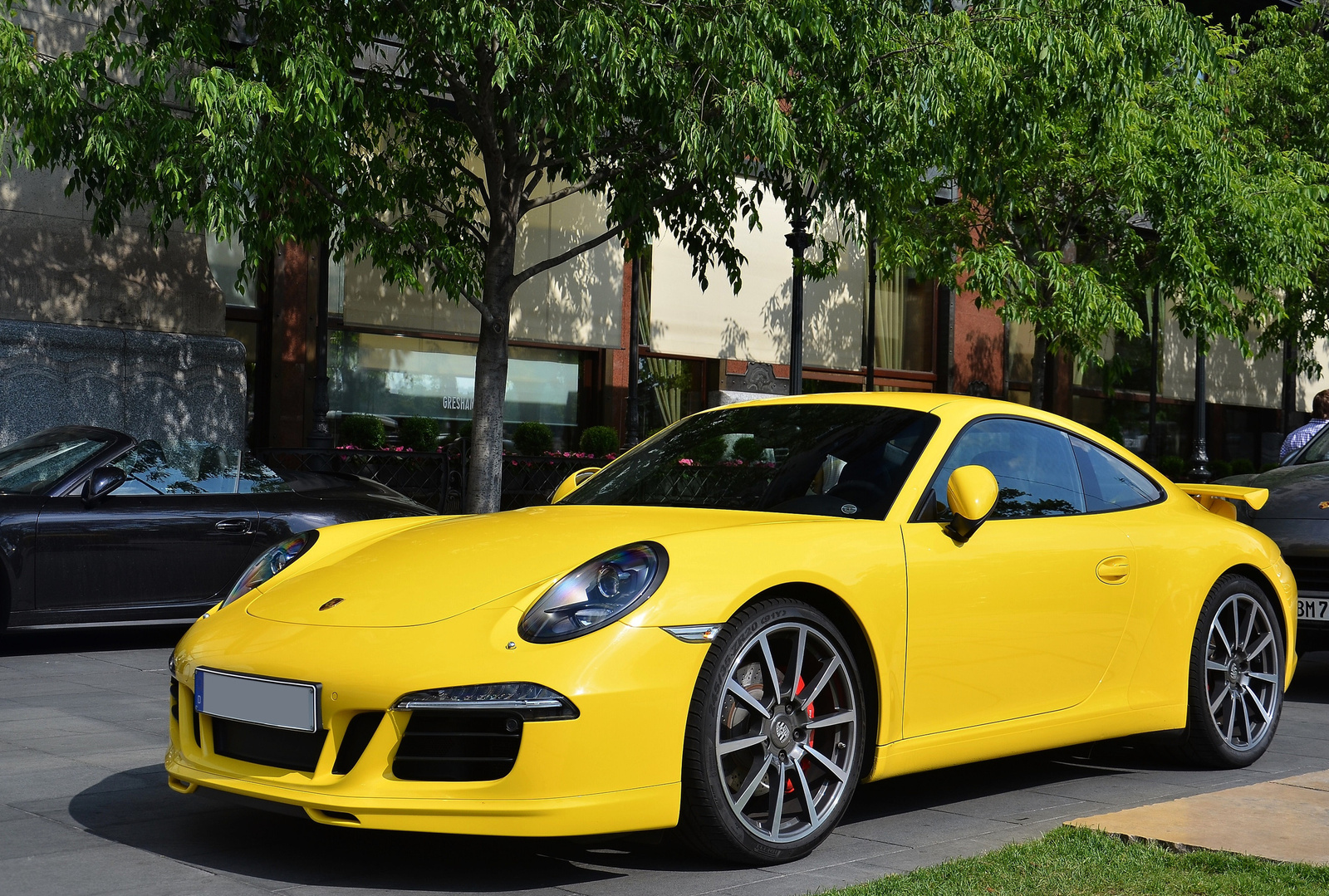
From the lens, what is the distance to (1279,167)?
17188 mm

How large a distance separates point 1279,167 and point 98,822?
16.1 meters

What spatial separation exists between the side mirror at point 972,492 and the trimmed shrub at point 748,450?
74cm

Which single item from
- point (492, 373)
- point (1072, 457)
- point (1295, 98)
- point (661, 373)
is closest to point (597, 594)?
point (1072, 457)

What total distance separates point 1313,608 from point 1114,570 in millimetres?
2944

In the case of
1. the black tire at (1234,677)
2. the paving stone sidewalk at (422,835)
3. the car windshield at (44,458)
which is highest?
the car windshield at (44,458)

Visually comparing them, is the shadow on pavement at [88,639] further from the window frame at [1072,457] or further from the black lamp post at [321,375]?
the window frame at [1072,457]

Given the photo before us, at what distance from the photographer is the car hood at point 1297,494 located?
7.96 m

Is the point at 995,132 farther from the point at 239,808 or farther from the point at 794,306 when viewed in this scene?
the point at 239,808

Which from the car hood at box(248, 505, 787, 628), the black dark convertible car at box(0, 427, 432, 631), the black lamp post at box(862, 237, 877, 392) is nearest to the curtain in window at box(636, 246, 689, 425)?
the black lamp post at box(862, 237, 877, 392)

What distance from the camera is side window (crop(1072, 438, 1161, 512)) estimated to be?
5621mm

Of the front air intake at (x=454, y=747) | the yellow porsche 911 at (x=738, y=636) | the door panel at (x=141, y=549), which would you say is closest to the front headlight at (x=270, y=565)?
the yellow porsche 911 at (x=738, y=636)

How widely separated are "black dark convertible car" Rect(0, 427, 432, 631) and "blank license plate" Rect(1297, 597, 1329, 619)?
17.9 ft

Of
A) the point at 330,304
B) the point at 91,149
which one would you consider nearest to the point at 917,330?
the point at 330,304

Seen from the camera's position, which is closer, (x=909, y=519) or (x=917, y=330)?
(x=909, y=519)
